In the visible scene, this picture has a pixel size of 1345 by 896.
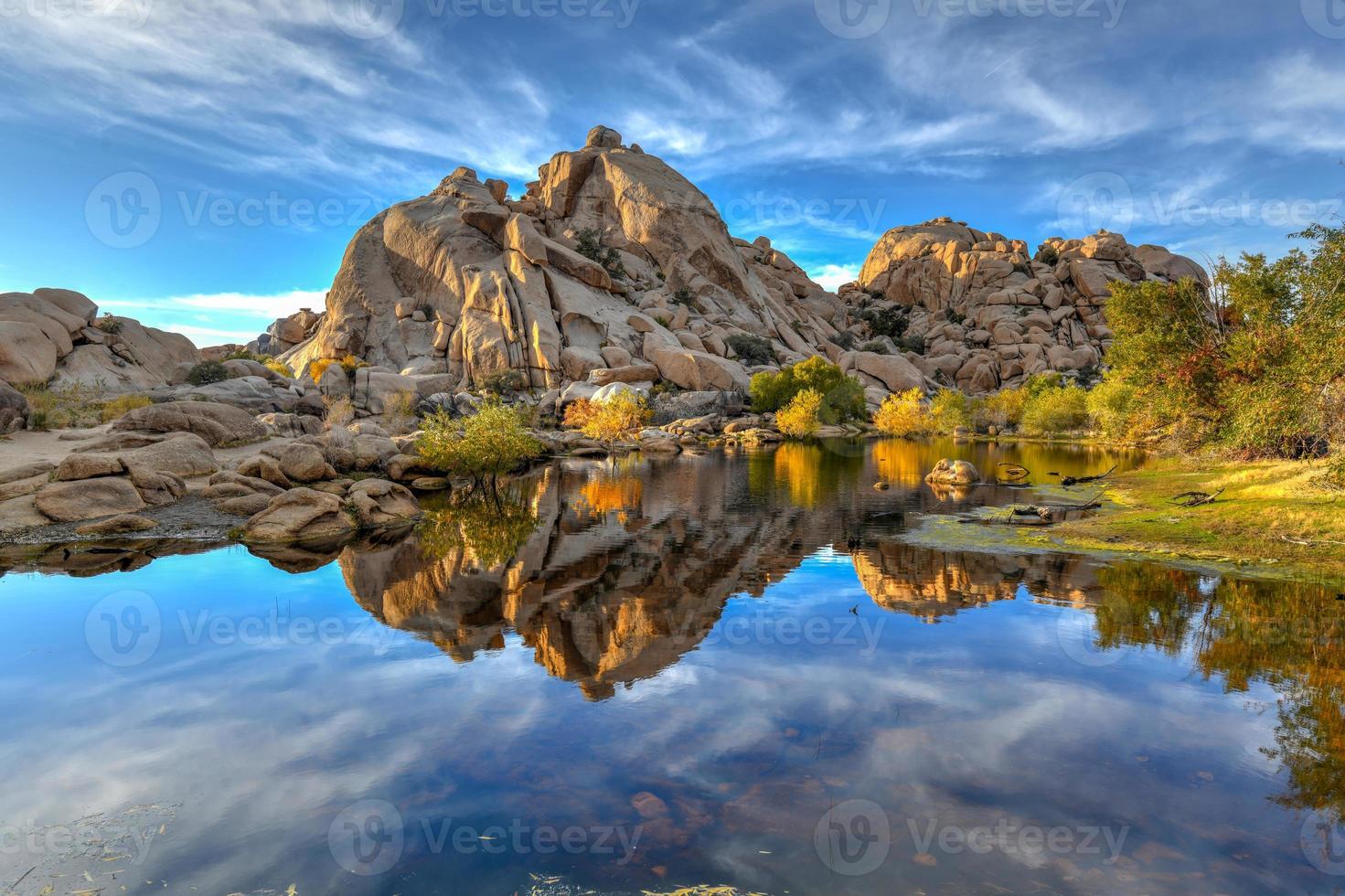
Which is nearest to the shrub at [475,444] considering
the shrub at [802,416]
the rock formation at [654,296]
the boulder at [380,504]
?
the boulder at [380,504]

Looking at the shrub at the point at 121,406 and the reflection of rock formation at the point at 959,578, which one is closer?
the reflection of rock formation at the point at 959,578

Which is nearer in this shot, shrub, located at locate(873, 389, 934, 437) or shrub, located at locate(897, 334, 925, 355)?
shrub, located at locate(873, 389, 934, 437)

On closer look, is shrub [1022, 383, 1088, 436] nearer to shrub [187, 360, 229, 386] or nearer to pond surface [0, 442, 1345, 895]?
Answer: pond surface [0, 442, 1345, 895]

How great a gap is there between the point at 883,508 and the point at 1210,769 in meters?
20.0

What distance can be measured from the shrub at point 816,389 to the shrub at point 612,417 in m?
20.0

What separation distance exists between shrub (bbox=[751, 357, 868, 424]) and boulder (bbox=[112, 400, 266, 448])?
195 ft

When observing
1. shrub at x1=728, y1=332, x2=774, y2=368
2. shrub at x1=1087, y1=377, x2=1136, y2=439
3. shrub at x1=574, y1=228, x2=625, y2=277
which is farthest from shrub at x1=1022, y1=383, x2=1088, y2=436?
shrub at x1=574, y1=228, x2=625, y2=277

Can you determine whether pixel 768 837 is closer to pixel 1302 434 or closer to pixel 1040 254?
pixel 1302 434

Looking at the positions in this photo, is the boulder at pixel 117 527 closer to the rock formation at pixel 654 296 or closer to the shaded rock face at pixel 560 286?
the rock formation at pixel 654 296

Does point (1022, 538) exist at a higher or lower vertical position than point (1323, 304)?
lower

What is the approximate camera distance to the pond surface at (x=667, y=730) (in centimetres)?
633

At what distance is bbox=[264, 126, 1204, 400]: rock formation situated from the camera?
84750 mm

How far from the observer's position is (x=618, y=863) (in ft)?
20.7

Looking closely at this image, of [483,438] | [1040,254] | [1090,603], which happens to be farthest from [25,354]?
[1040,254]
